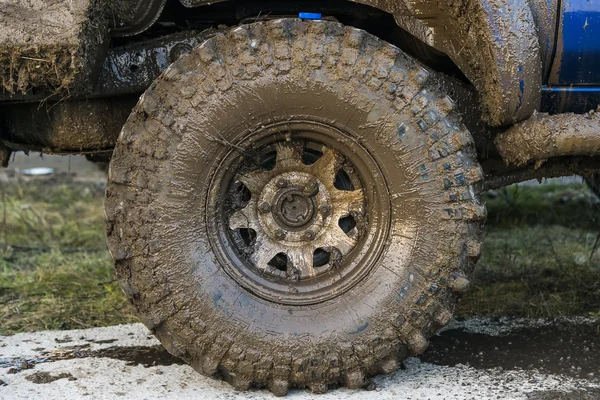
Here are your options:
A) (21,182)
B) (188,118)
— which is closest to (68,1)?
(188,118)

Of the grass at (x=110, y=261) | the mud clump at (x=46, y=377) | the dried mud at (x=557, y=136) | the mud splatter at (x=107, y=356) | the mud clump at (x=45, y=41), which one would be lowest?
the mud clump at (x=46, y=377)

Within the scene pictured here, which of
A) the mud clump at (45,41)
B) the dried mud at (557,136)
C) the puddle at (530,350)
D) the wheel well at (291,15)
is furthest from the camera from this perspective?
the wheel well at (291,15)

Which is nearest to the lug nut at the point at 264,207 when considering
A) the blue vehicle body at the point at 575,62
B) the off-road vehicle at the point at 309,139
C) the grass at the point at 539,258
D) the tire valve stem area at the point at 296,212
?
the tire valve stem area at the point at 296,212

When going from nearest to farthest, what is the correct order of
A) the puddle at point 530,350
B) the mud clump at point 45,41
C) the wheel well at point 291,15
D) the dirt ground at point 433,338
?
the mud clump at point 45,41
the dirt ground at point 433,338
the puddle at point 530,350
the wheel well at point 291,15

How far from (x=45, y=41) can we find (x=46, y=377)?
4.69ft

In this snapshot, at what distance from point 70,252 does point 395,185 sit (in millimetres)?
3486

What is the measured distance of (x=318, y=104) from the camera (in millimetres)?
3010

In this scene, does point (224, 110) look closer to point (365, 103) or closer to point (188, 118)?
point (188, 118)

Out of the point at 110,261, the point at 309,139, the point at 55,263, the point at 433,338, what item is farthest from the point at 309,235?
the point at 55,263

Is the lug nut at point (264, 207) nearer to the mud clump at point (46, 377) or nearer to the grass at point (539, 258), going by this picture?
the mud clump at point (46, 377)

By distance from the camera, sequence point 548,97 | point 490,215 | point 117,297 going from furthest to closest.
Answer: point 490,215
point 117,297
point 548,97

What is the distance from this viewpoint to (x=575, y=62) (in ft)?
10.8

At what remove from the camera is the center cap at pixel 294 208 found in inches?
127

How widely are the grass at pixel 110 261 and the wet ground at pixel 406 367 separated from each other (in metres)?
0.35
